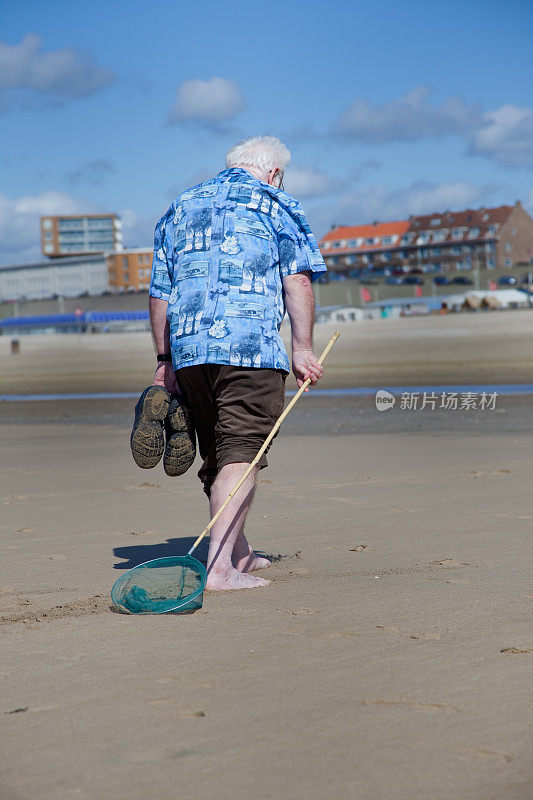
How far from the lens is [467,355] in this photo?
3131 cm

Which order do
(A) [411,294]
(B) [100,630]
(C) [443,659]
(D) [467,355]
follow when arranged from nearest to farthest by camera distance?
1. (C) [443,659]
2. (B) [100,630]
3. (D) [467,355]
4. (A) [411,294]

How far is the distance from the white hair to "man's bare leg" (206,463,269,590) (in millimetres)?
1274

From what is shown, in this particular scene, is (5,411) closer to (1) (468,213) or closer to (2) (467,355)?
(2) (467,355)

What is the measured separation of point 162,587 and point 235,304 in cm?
115

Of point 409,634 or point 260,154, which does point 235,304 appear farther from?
point 409,634

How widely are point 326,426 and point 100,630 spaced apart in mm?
8977

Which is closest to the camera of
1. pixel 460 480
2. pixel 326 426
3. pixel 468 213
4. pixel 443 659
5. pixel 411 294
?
pixel 443 659

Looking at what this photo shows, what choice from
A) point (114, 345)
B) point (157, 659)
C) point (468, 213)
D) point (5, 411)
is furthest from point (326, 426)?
point (468, 213)

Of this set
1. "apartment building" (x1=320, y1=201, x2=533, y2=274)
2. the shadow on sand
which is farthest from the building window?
the shadow on sand

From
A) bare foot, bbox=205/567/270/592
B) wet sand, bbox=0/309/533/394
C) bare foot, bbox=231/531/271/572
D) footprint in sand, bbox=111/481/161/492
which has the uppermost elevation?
Answer: wet sand, bbox=0/309/533/394

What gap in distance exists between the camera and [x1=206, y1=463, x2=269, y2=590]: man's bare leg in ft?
13.1

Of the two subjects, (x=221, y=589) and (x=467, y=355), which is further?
(x=467, y=355)

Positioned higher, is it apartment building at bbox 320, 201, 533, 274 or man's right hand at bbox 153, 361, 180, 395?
apartment building at bbox 320, 201, 533, 274

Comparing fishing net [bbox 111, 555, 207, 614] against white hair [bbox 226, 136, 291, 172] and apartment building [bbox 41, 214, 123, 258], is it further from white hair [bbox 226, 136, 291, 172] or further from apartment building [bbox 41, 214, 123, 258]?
apartment building [bbox 41, 214, 123, 258]
